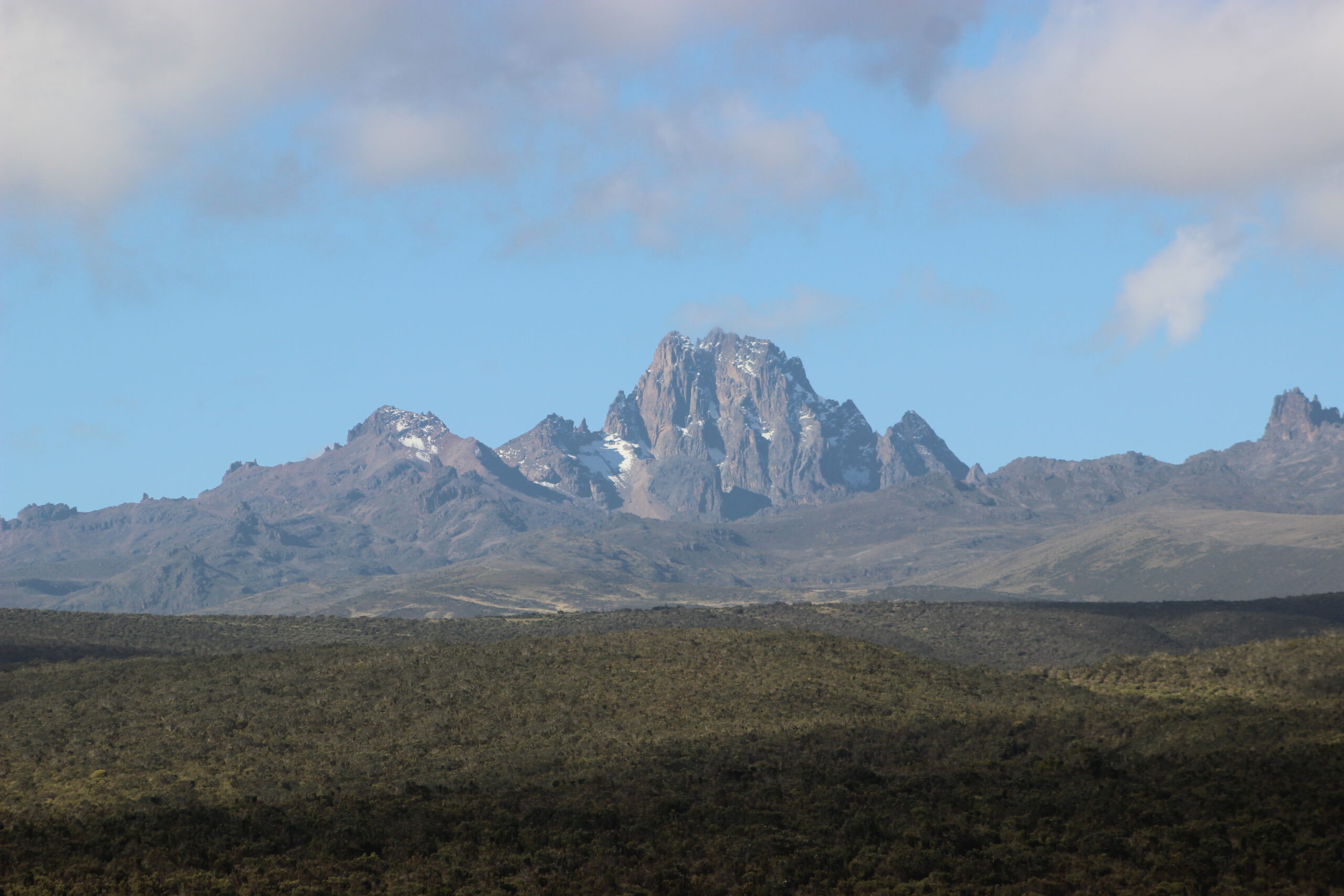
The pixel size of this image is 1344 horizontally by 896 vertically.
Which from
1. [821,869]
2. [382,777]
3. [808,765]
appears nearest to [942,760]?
[808,765]

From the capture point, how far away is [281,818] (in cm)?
7006

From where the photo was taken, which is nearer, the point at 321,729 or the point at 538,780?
the point at 538,780

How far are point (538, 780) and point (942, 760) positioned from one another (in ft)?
83.6

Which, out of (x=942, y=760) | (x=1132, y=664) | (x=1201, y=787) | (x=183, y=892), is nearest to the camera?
(x=183, y=892)

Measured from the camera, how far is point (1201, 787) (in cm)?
6644

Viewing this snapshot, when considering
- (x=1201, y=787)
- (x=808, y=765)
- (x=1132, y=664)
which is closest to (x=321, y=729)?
(x=808, y=765)

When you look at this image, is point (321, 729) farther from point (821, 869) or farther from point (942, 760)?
point (821, 869)

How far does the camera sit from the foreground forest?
187 ft

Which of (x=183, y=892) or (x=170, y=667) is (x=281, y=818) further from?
(x=170, y=667)

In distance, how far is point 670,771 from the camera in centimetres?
8312

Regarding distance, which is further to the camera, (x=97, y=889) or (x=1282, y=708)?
(x=1282, y=708)

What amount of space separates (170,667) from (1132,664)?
90.5 m

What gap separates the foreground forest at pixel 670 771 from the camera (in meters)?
56.9

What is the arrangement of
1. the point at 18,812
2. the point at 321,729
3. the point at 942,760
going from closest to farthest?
the point at 18,812
the point at 942,760
the point at 321,729
